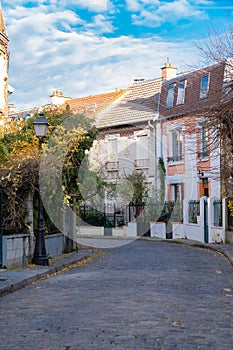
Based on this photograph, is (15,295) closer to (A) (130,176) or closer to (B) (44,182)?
(B) (44,182)

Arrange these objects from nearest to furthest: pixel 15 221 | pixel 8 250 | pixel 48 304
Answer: pixel 48 304
pixel 8 250
pixel 15 221

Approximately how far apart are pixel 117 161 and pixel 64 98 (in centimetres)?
1248

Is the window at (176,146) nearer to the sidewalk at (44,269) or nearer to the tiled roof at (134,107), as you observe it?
the tiled roof at (134,107)

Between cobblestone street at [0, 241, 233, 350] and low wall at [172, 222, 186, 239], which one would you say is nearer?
cobblestone street at [0, 241, 233, 350]

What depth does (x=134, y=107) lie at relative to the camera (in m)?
38.1

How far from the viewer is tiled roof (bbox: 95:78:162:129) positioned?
1433 inches

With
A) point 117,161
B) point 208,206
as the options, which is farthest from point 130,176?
point 208,206

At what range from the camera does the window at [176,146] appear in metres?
33.1

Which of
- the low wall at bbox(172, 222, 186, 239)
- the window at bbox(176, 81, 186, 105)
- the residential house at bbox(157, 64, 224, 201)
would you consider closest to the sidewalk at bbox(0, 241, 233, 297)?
the low wall at bbox(172, 222, 186, 239)

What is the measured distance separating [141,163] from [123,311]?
2734 cm

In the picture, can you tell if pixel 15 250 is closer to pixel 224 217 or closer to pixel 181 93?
pixel 224 217

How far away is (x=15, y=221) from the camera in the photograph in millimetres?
15383

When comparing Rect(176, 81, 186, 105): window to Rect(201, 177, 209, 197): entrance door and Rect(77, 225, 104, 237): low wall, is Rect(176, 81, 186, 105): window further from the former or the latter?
Rect(77, 225, 104, 237): low wall

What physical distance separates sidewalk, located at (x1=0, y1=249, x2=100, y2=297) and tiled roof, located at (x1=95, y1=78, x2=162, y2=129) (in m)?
18.3
